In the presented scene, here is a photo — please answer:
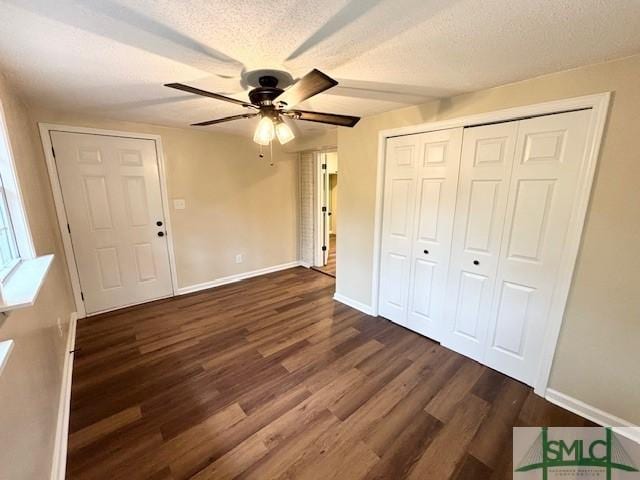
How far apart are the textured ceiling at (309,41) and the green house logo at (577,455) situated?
7.11 feet

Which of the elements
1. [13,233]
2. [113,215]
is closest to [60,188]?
[113,215]

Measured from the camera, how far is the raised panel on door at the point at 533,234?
1666 millimetres

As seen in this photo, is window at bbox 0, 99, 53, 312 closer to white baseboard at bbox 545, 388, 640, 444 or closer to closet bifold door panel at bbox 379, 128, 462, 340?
closet bifold door panel at bbox 379, 128, 462, 340

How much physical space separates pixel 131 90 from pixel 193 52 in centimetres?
91

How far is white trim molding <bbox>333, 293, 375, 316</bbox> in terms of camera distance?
3.07 meters

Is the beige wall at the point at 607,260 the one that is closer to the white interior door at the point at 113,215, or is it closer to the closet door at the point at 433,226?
the closet door at the point at 433,226

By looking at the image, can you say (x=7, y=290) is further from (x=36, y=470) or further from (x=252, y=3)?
(x=252, y=3)

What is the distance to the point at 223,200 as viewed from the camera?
3.77m

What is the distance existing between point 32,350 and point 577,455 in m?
2.98

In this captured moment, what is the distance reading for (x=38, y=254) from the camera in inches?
70.4

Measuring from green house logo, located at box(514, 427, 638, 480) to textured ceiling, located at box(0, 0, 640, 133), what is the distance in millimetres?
2168

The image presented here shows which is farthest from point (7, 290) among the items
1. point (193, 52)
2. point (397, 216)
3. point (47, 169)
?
point (397, 216)

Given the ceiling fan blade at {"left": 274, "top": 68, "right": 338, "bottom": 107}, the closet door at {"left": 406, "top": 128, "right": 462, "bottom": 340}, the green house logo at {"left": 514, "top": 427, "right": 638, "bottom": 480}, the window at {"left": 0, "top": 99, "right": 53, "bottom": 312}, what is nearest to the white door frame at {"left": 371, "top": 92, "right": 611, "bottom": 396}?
the closet door at {"left": 406, "top": 128, "right": 462, "bottom": 340}

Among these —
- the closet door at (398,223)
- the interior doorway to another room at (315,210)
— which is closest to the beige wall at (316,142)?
the interior doorway to another room at (315,210)
